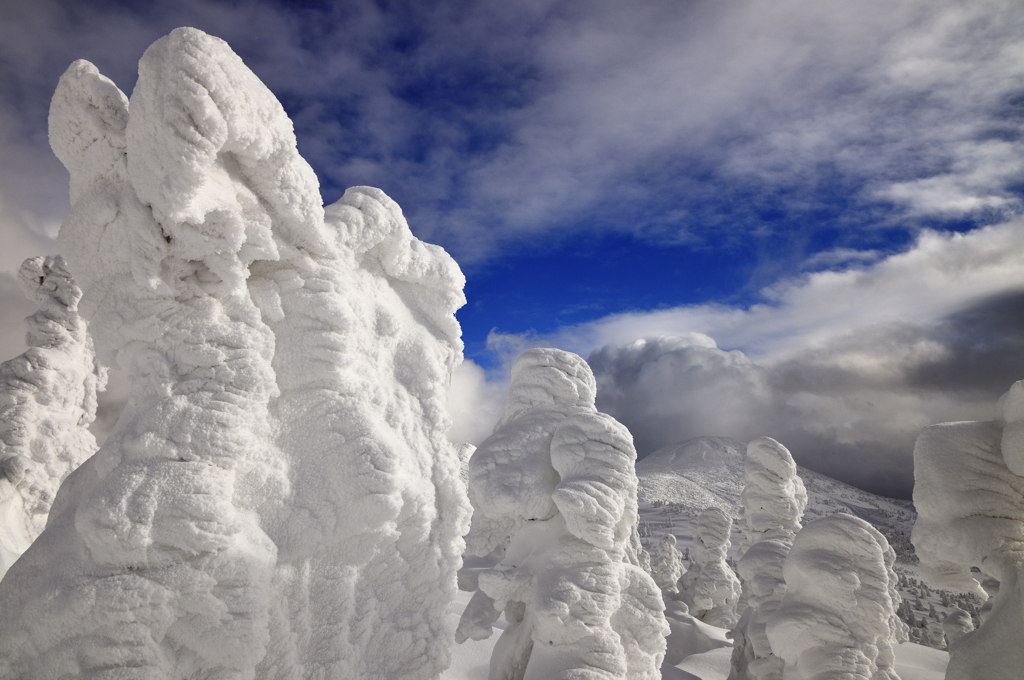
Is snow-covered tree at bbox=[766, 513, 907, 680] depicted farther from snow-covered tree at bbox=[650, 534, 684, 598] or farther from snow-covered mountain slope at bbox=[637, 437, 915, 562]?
snow-covered mountain slope at bbox=[637, 437, 915, 562]

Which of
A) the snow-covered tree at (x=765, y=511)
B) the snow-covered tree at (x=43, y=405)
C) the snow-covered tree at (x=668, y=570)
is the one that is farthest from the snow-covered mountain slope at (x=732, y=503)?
the snow-covered tree at (x=43, y=405)

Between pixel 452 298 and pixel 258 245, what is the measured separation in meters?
1.55

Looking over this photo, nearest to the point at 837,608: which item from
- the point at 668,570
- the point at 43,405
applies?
the point at 43,405

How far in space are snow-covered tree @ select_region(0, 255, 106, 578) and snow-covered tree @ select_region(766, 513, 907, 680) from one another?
8032mm

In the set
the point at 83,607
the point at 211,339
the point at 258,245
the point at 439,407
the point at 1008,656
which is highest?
the point at 258,245

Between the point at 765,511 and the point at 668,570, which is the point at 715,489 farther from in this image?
the point at 765,511

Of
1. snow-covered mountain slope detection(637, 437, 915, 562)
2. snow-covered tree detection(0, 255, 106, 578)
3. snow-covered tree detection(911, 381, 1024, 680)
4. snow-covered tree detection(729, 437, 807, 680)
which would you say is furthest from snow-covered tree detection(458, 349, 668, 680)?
snow-covered mountain slope detection(637, 437, 915, 562)

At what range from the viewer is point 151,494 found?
240 centimetres

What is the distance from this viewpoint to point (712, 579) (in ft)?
47.5

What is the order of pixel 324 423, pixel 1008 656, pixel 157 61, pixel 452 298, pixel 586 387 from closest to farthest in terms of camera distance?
pixel 157 61
pixel 1008 656
pixel 324 423
pixel 452 298
pixel 586 387

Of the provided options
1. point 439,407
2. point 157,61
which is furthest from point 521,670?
point 157,61

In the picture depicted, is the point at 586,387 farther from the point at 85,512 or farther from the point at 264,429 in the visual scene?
the point at 85,512

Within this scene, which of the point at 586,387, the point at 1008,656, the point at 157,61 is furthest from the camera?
the point at 586,387

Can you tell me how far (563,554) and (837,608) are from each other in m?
2.56
